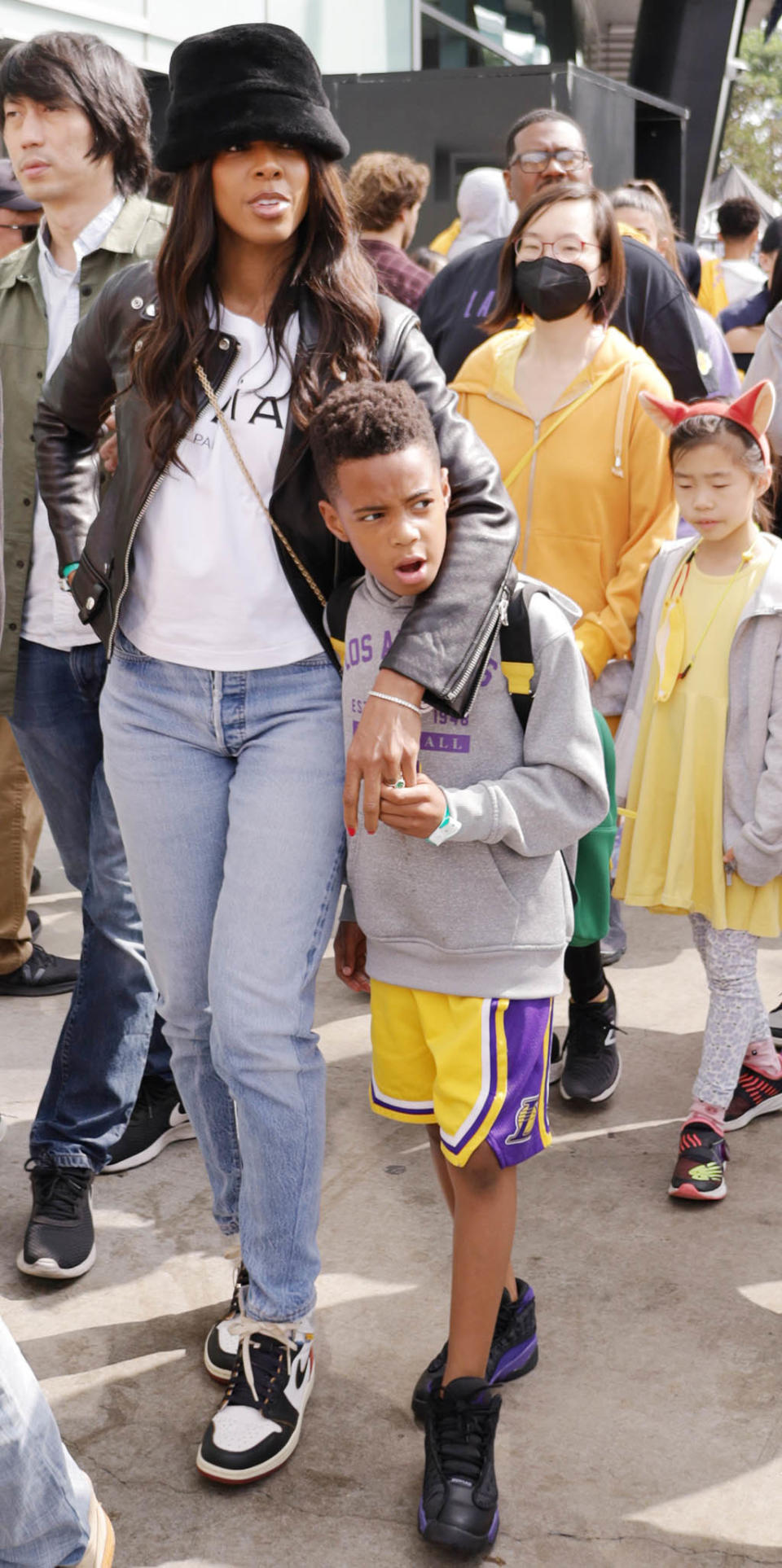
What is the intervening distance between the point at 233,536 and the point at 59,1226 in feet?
4.80

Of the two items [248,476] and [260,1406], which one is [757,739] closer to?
[248,476]

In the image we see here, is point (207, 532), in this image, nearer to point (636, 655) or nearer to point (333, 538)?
point (333, 538)

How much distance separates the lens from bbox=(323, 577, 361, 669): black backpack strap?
2420 millimetres

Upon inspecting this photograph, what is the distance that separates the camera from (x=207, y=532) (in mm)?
2426

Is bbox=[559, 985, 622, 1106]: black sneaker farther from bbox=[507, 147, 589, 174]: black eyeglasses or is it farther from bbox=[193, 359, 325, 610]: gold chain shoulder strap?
bbox=[507, 147, 589, 174]: black eyeglasses

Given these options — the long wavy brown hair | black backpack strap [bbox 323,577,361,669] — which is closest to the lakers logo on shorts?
black backpack strap [bbox 323,577,361,669]

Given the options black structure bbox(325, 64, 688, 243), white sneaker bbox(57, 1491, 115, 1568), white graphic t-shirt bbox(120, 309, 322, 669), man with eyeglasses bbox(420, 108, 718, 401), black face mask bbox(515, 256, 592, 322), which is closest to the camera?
white sneaker bbox(57, 1491, 115, 1568)

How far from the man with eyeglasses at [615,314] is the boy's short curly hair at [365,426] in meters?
2.22

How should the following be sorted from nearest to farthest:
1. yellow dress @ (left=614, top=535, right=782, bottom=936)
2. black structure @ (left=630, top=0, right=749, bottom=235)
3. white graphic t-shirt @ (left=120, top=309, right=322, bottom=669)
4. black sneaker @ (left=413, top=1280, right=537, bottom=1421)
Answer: white graphic t-shirt @ (left=120, top=309, right=322, bottom=669) → black sneaker @ (left=413, top=1280, right=537, bottom=1421) → yellow dress @ (left=614, top=535, right=782, bottom=936) → black structure @ (left=630, top=0, right=749, bottom=235)

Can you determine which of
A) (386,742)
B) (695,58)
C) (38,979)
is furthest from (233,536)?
(695,58)

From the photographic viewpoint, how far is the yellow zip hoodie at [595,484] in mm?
3600

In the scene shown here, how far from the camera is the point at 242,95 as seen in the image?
7.44 feet

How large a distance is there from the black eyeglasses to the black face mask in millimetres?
944

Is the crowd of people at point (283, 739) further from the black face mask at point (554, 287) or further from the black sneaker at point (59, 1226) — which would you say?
the black face mask at point (554, 287)
